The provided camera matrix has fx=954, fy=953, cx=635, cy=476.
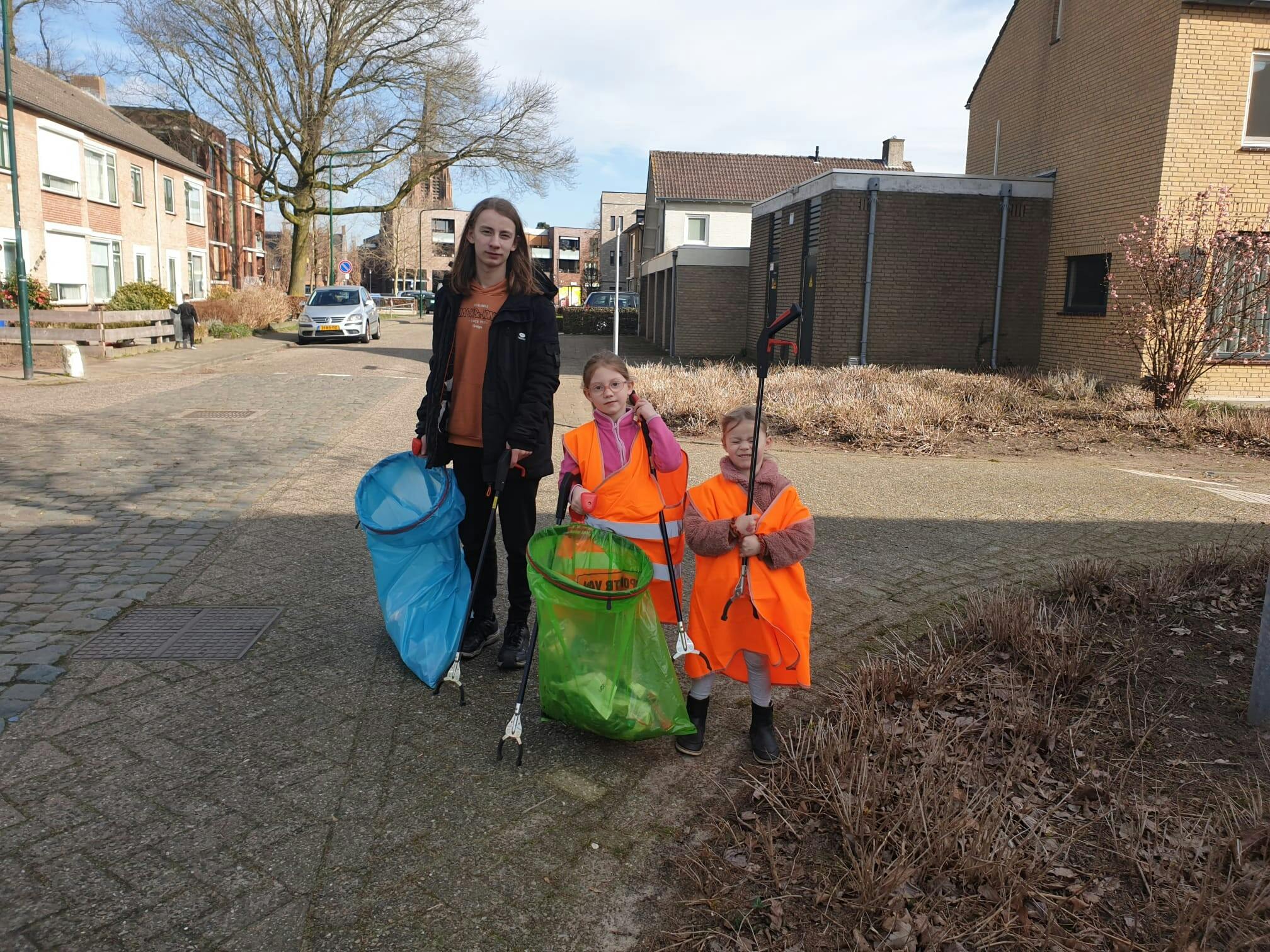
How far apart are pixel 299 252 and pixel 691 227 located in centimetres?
1805

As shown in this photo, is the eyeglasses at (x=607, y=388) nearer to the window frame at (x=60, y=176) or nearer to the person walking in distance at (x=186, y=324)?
the person walking in distance at (x=186, y=324)

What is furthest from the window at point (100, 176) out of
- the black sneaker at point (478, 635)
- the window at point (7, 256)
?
the black sneaker at point (478, 635)

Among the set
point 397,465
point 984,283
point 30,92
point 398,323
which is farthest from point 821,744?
point 398,323

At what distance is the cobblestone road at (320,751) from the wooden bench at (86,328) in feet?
39.3

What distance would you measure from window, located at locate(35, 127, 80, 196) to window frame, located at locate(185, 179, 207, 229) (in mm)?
10831

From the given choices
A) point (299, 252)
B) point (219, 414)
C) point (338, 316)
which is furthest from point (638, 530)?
point (299, 252)

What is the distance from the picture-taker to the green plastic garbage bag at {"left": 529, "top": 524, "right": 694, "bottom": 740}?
10.5ft

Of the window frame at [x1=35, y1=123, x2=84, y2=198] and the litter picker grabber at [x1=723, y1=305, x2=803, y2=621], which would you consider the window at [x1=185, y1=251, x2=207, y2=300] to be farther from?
the litter picker grabber at [x1=723, y1=305, x2=803, y2=621]

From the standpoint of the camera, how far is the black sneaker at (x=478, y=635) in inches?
167

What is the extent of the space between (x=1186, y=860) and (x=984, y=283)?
17.6 m

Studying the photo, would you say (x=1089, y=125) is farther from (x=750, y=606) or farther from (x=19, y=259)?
(x=19, y=259)

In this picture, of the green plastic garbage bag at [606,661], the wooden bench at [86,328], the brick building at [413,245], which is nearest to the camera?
the green plastic garbage bag at [606,661]

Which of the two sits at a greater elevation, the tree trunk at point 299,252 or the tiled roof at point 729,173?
the tiled roof at point 729,173

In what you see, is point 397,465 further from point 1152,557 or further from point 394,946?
point 1152,557
